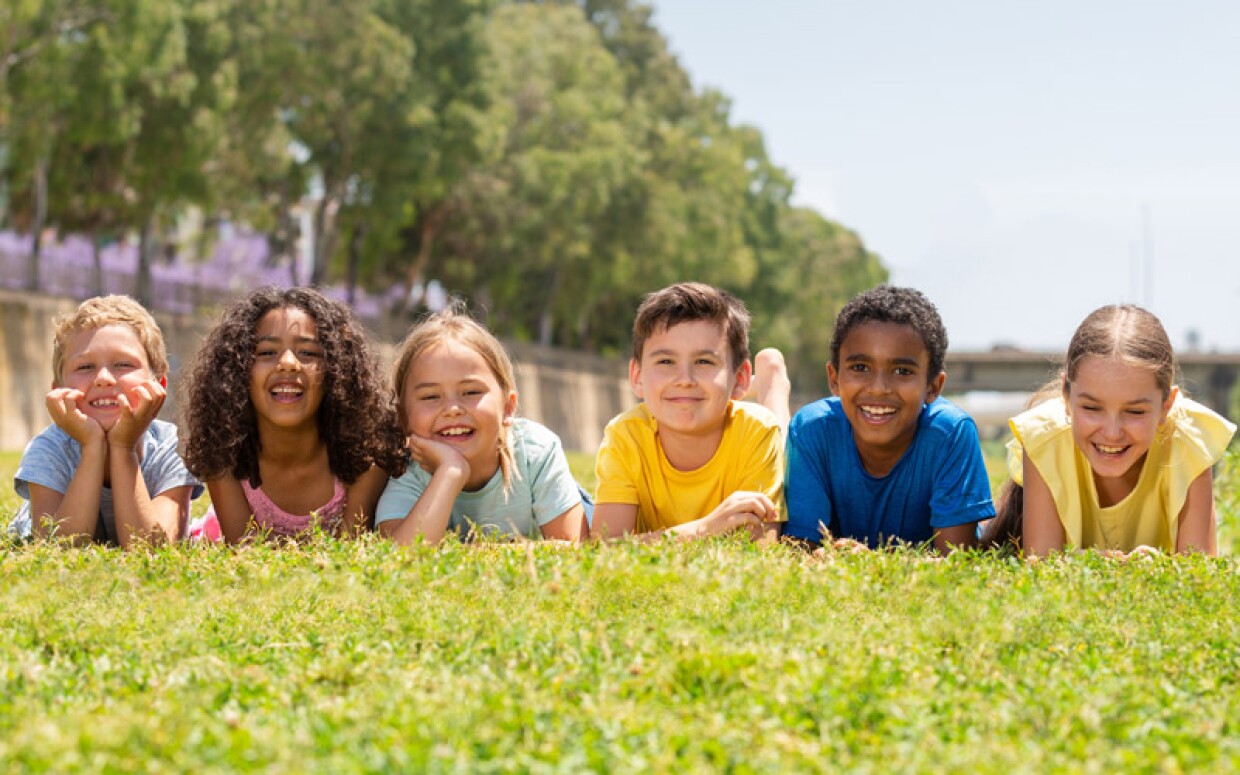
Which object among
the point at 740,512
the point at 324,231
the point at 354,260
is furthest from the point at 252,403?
the point at 354,260

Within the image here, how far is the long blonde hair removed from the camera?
23.7 feet

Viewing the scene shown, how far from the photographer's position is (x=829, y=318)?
260ft

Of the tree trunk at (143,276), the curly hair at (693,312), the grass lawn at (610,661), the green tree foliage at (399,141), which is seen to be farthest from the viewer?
the tree trunk at (143,276)

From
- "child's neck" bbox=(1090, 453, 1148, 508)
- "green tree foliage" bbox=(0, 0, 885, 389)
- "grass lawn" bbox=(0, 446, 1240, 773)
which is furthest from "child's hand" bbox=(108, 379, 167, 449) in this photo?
"green tree foliage" bbox=(0, 0, 885, 389)

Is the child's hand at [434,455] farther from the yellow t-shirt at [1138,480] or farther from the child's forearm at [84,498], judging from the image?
the yellow t-shirt at [1138,480]

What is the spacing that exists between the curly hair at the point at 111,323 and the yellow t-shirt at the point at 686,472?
99.7 inches

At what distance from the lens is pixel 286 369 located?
6867 millimetres

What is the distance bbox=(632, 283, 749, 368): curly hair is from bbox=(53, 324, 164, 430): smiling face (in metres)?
2.74

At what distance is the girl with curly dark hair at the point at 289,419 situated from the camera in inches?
270

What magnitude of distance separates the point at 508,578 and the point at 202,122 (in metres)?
27.3

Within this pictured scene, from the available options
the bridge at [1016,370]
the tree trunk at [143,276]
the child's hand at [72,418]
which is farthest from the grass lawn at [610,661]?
the bridge at [1016,370]

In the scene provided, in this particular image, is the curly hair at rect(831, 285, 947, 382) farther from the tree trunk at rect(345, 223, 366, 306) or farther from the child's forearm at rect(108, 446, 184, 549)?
the tree trunk at rect(345, 223, 366, 306)

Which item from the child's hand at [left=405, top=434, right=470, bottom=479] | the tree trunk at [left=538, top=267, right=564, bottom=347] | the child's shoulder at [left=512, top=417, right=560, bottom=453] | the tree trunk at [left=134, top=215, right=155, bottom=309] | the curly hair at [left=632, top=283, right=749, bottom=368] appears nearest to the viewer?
the child's hand at [left=405, top=434, right=470, bottom=479]

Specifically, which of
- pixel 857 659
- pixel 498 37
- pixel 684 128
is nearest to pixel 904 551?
pixel 857 659
